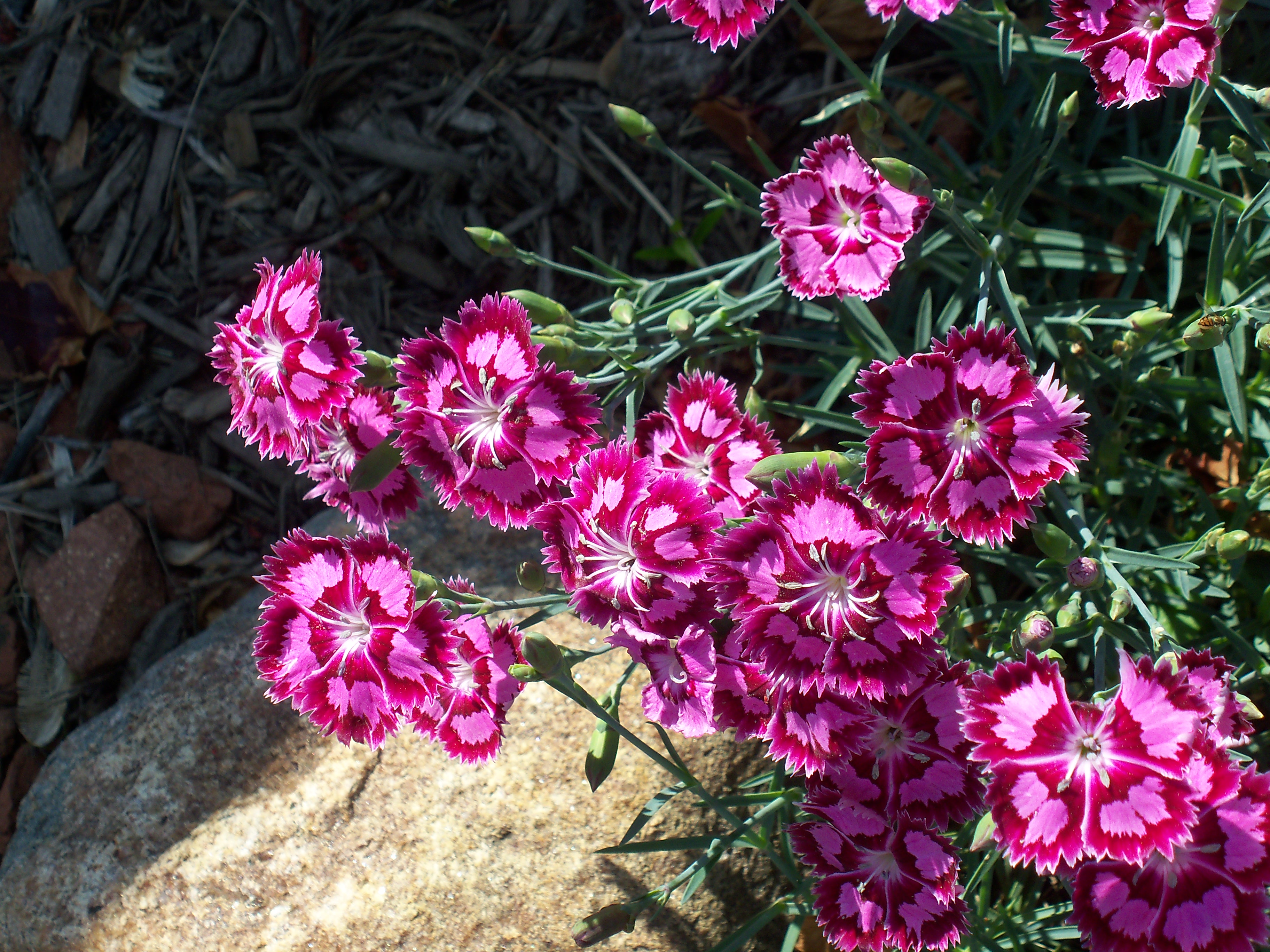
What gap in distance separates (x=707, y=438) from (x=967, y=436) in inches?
20.8

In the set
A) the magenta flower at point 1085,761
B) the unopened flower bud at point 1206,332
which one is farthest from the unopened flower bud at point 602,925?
the unopened flower bud at point 1206,332

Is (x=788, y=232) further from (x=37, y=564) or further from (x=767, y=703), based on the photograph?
(x=37, y=564)

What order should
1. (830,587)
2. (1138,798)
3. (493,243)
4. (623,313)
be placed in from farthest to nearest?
(493,243)
(623,313)
(830,587)
(1138,798)

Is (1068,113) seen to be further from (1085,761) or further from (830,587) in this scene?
(1085,761)

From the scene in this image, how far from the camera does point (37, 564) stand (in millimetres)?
3150

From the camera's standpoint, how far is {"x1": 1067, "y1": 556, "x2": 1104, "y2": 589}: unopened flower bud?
5.46 feet

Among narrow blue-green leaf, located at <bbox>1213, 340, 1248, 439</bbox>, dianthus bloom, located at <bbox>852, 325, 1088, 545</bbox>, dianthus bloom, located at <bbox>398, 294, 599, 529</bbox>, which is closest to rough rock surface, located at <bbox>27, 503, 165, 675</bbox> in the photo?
dianthus bloom, located at <bbox>398, 294, 599, 529</bbox>

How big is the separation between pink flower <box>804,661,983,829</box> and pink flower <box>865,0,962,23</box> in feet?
3.90

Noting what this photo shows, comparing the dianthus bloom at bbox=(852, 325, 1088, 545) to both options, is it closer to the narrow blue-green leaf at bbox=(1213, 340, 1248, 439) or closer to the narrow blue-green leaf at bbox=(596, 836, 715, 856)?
the narrow blue-green leaf at bbox=(1213, 340, 1248, 439)

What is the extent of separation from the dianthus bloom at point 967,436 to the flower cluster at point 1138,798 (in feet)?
0.88

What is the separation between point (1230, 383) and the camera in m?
2.02

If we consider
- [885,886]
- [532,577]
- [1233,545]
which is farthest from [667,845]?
[1233,545]

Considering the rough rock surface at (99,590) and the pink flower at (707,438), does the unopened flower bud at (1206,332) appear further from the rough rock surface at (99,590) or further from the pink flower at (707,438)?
the rough rock surface at (99,590)

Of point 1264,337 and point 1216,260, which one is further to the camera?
point 1216,260
